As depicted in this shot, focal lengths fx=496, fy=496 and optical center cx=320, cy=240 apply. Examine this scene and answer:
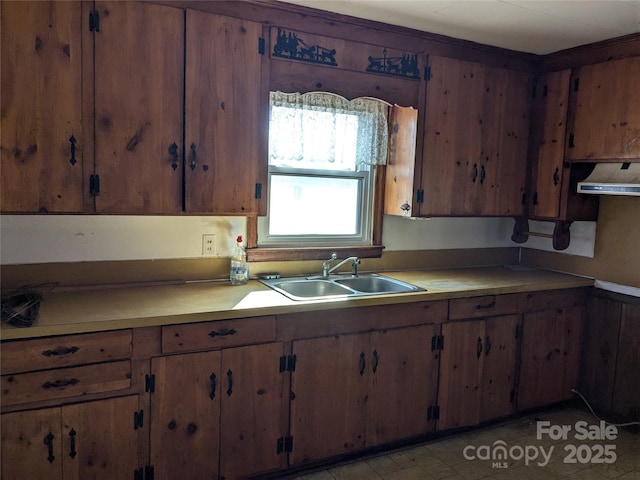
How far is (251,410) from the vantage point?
233 centimetres

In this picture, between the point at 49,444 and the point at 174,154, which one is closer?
the point at 49,444

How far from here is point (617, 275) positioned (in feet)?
10.6

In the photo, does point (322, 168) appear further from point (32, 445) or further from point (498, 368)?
point (32, 445)

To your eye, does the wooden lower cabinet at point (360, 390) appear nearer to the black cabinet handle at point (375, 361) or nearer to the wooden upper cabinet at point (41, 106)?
the black cabinet handle at point (375, 361)

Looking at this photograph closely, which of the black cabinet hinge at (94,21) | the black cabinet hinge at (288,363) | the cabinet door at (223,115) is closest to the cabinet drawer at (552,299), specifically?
the black cabinet hinge at (288,363)

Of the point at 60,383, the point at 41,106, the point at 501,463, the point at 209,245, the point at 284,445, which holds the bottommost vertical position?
the point at 501,463

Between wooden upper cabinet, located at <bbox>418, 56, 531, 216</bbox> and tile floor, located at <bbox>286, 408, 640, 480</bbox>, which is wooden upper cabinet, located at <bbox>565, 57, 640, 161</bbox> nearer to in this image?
wooden upper cabinet, located at <bbox>418, 56, 531, 216</bbox>

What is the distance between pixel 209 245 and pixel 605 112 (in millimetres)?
2482

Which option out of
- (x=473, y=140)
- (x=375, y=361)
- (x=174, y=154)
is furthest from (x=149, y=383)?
(x=473, y=140)

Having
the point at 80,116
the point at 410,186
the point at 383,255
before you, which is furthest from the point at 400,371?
the point at 80,116

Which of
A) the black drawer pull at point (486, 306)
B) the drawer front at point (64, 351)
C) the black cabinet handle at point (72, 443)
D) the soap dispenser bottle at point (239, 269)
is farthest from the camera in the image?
the black drawer pull at point (486, 306)

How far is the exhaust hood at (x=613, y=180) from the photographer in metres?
2.82

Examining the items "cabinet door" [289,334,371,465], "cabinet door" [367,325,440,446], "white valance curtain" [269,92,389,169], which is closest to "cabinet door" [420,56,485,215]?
"white valance curtain" [269,92,389,169]

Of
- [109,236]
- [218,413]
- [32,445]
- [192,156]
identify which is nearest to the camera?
[32,445]
